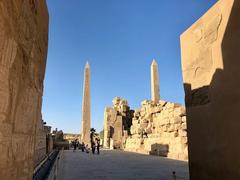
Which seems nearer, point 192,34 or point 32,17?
point 32,17

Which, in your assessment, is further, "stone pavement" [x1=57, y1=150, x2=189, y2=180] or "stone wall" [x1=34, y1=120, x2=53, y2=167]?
"stone wall" [x1=34, y1=120, x2=53, y2=167]

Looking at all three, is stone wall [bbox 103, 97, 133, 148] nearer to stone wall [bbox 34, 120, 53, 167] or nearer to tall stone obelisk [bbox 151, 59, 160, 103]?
tall stone obelisk [bbox 151, 59, 160, 103]

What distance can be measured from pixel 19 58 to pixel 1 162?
1051 millimetres

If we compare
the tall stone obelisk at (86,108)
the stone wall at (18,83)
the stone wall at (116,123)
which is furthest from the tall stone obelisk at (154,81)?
the stone wall at (18,83)

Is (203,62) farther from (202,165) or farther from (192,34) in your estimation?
(202,165)

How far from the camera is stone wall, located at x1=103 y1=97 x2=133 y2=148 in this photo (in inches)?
1039

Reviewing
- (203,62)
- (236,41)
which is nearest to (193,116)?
(203,62)

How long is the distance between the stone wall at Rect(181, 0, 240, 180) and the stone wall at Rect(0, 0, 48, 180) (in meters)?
2.69

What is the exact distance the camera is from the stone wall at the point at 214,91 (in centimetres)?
346

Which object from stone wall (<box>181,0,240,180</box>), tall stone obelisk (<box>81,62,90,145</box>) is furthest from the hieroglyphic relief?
tall stone obelisk (<box>81,62,90,145</box>)

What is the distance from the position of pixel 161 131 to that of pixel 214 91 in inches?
480

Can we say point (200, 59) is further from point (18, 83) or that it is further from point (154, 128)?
point (154, 128)

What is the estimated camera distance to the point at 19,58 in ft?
8.35

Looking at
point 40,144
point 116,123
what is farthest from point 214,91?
point 116,123
